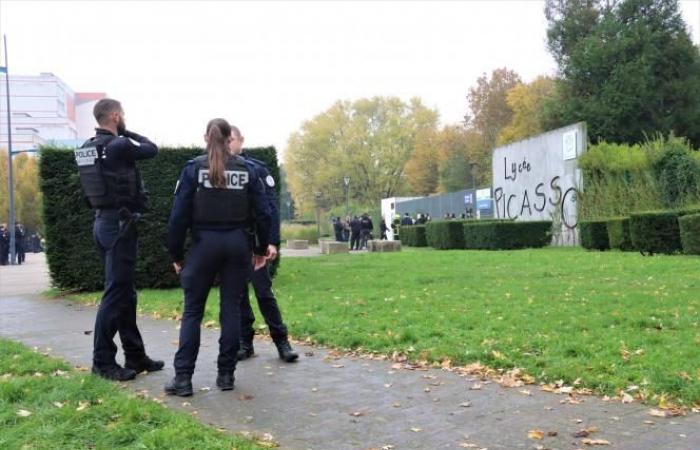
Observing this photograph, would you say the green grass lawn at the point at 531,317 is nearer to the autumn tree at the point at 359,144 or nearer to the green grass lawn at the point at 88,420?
the green grass lawn at the point at 88,420

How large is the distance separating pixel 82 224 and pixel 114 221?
8174mm

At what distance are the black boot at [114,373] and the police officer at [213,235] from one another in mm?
592

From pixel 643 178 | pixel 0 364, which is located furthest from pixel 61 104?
pixel 0 364

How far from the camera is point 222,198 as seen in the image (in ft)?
16.7

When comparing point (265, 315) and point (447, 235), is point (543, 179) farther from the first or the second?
point (265, 315)

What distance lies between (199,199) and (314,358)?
2.09 m

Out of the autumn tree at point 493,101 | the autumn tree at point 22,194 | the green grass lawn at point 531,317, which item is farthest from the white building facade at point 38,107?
the green grass lawn at point 531,317

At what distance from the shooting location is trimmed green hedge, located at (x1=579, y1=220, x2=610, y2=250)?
20297mm

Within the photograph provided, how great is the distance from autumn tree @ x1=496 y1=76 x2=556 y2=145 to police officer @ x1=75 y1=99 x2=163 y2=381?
49863mm

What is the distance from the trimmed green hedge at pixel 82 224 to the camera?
12.9 m

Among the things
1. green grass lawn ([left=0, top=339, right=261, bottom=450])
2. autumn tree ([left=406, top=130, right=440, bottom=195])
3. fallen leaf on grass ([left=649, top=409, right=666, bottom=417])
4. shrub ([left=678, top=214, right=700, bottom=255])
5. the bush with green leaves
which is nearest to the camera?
green grass lawn ([left=0, top=339, right=261, bottom=450])

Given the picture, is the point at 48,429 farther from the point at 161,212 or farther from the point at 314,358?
the point at 161,212

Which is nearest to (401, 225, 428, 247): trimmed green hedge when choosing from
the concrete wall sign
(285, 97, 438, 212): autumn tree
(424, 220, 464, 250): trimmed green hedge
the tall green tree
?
(424, 220, 464, 250): trimmed green hedge

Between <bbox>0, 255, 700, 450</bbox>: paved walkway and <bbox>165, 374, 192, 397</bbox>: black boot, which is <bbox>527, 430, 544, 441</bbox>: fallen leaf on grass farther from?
<bbox>165, 374, 192, 397</bbox>: black boot
